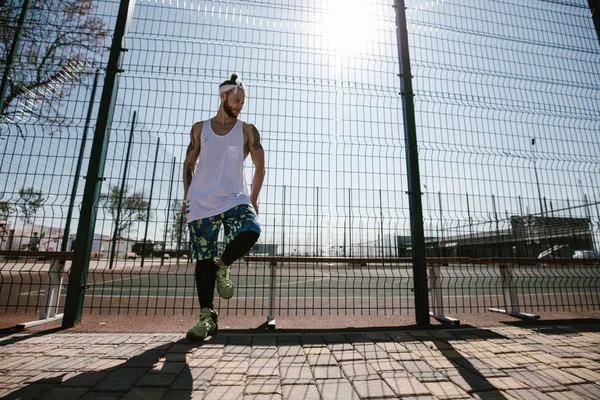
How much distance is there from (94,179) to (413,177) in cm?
358

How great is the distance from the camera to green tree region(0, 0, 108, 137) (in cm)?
347

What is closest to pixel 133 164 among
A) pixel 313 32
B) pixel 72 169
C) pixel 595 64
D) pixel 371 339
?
pixel 72 169

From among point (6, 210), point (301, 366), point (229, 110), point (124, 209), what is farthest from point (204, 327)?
point (6, 210)

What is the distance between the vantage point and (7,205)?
3418 mm

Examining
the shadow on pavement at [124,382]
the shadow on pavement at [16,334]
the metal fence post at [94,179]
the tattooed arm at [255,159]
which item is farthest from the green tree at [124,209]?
the shadow on pavement at [124,382]

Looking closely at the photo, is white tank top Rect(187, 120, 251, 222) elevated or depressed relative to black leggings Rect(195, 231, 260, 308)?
elevated

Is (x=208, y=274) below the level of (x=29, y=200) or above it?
below

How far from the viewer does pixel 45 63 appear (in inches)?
148

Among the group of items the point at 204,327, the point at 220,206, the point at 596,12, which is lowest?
the point at 204,327

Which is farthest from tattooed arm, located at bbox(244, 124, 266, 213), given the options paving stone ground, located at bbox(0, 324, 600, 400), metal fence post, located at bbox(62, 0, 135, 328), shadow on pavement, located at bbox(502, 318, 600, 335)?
shadow on pavement, located at bbox(502, 318, 600, 335)

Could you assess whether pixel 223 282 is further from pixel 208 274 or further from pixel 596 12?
pixel 596 12

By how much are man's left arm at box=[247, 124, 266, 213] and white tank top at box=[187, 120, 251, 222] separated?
0.12 m

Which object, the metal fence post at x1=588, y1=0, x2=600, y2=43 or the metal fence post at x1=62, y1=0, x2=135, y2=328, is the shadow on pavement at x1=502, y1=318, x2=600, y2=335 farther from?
the metal fence post at x1=62, y1=0, x2=135, y2=328

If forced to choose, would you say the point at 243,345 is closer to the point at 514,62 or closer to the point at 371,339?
the point at 371,339
